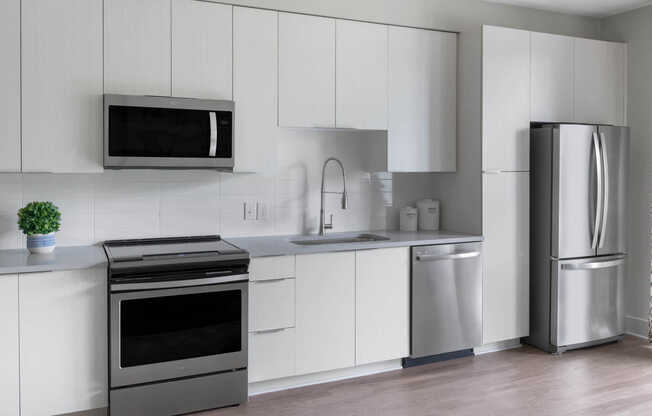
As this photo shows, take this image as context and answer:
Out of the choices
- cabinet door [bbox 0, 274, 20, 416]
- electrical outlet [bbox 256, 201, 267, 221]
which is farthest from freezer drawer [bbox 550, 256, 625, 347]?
cabinet door [bbox 0, 274, 20, 416]

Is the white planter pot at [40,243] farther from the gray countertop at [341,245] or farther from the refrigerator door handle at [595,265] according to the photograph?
the refrigerator door handle at [595,265]

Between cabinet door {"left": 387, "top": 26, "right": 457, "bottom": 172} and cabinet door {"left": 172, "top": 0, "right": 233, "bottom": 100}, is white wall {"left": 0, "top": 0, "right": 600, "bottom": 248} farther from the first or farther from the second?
cabinet door {"left": 172, "top": 0, "right": 233, "bottom": 100}

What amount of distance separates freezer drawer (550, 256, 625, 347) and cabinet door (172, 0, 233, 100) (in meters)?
2.55

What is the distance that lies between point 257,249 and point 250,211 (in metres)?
0.54

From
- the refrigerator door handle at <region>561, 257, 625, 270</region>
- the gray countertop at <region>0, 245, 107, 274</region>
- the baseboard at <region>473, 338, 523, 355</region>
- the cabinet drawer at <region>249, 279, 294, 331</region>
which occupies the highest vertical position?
the gray countertop at <region>0, 245, 107, 274</region>

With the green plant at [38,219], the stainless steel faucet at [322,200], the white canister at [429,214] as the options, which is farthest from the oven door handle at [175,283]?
the white canister at [429,214]

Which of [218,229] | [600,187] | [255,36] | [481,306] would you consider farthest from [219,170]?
[600,187]

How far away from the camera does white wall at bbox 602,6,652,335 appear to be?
13.8 ft

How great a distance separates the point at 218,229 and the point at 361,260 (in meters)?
0.96

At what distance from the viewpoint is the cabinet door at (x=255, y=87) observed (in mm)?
3320

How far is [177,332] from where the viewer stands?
9.44 feet

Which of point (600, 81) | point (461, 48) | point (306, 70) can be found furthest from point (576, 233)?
point (306, 70)

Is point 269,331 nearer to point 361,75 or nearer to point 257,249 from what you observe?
point 257,249

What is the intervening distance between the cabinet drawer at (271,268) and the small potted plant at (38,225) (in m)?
1.07
